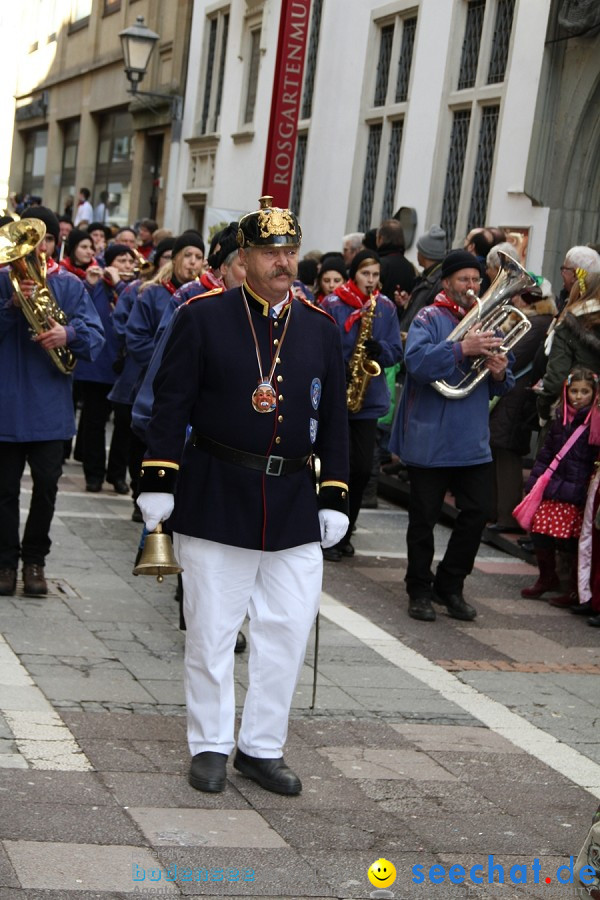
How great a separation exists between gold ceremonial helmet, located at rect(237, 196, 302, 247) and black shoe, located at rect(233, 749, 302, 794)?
71.3 inches

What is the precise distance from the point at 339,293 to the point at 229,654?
17.2ft

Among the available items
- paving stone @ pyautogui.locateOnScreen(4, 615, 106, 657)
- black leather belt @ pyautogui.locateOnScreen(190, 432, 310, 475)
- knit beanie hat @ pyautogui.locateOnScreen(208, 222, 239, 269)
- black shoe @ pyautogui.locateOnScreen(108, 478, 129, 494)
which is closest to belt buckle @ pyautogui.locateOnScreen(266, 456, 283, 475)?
black leather belt @ pyautogui.locateOnScreen(190, 432, 310, 475)

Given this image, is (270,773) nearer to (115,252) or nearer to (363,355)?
(363,355)

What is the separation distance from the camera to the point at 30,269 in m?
7.97

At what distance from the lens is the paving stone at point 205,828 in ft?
15.8

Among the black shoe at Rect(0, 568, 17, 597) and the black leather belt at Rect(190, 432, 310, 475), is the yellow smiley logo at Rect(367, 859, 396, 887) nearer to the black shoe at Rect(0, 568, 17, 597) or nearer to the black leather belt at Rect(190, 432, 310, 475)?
the black leather belt at Rect(190, 432, 310, 475)

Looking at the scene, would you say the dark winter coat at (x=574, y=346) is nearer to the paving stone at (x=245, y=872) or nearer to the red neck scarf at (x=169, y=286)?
the red neck scarf at (x=169, y=286)

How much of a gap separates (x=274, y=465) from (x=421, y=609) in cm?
330

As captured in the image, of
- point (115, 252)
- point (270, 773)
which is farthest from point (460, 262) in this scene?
point (115, 252)

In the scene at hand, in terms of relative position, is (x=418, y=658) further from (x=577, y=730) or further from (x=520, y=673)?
(x=577, y=730)

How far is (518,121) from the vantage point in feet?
48.6

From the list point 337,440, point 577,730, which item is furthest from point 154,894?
point 577,730

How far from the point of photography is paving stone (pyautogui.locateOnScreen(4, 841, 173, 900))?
14.2ft

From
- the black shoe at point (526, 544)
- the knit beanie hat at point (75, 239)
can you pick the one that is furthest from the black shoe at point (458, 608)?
the knit beanie hat at point (75, 239)
